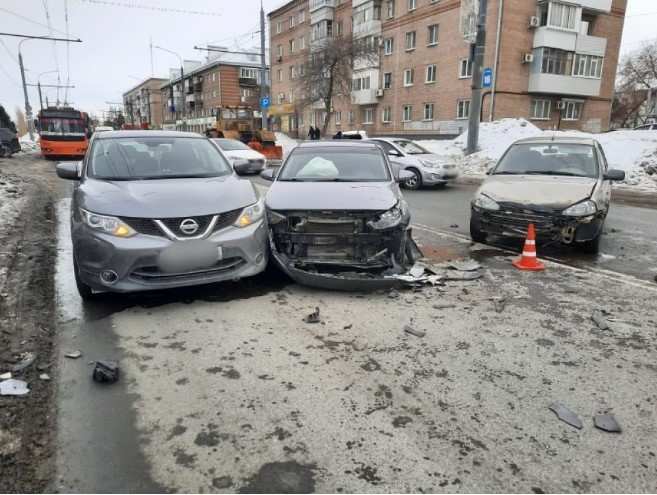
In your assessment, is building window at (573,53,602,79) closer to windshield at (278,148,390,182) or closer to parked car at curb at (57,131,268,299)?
windshield at (278,148,390,182)

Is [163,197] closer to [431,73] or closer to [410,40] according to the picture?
[431,73]

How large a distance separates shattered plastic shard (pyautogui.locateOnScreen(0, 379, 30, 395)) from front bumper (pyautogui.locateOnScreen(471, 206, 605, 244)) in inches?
237

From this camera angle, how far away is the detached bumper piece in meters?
5.00

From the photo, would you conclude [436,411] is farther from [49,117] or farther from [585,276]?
[49,117]

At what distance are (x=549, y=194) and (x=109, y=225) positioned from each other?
18.7 ft

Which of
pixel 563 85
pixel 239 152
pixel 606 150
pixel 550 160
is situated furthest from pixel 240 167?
pixel 563 85

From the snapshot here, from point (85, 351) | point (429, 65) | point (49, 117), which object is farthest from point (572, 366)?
point (429, 65)

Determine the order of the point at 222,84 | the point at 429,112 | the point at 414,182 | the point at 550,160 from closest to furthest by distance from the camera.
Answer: the point at 550,160 < the point at 414,182 < the point at 429,112 < the point at 222,84

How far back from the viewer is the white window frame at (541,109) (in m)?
31.8

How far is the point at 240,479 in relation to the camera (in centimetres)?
232

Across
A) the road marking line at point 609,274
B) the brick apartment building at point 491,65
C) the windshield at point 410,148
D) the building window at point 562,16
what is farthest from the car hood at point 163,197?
the building window at point 562,16

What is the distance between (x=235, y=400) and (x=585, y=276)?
15.4 ft

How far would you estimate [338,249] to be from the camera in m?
5.07

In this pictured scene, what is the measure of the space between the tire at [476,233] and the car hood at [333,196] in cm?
204
